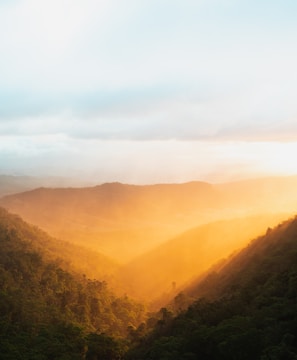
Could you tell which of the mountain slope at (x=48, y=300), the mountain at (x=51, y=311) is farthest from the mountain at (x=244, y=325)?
the mountain slope at (x=48, y=300)

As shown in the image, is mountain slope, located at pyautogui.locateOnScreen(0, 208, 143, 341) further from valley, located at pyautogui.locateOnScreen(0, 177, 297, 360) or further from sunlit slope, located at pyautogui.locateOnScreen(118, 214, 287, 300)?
sunlit slope, located at pyautogui.locateOnScreen(118, 214, 287, 300)

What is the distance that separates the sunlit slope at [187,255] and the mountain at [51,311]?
3708cm

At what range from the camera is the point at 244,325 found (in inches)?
1423

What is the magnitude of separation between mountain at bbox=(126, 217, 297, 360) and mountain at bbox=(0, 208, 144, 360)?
24.5ft

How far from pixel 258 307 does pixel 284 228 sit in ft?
121

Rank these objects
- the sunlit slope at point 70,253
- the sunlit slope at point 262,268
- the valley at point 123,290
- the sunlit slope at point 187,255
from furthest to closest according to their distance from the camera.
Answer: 1. the sunlit slope at point 187,255
2. the sunlit slope at point 70,253
3. the sunlit slope at point 262,268
4. the valley at point 123,290

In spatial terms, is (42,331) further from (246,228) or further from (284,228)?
(246,228)

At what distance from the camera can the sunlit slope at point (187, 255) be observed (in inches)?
5118

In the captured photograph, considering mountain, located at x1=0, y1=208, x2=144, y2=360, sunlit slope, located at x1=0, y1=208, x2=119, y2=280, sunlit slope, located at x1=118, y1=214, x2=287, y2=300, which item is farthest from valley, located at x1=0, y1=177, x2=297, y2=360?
sunlit slope, located at x1=0, y1=208, x2=119, y2=280

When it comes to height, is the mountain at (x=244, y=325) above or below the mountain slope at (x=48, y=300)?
above

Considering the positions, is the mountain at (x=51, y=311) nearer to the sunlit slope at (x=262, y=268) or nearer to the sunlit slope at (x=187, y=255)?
the sunlit slope at (x=262, y=268)

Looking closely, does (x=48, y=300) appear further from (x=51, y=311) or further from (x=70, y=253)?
(x=70, y=253)

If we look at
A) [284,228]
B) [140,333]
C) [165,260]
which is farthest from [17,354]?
[165,260]

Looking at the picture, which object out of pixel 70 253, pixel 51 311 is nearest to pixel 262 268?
pixel 51 311
